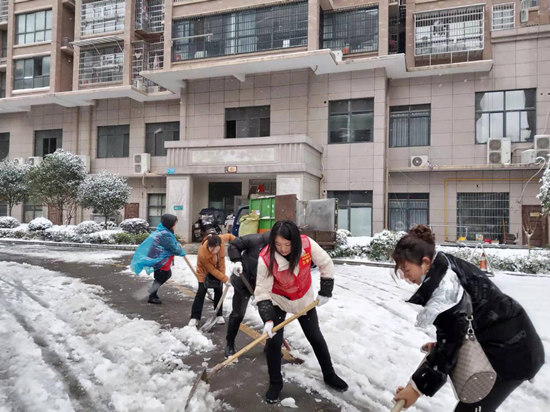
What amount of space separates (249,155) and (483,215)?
10076 mm

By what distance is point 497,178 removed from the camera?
16.1 meters

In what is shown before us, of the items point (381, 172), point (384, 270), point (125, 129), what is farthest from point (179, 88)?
point (384, 270)

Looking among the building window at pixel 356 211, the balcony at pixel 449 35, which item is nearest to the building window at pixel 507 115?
the balcony at pixel 449 35

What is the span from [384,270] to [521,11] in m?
13.5

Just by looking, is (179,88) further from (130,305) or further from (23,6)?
(130,305)

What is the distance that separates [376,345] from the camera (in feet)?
15.2

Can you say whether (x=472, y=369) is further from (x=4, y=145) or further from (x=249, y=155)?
(x=4, y=145)

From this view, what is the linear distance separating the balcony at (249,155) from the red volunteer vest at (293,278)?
11875 mm

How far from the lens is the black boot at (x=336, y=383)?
11.4ft

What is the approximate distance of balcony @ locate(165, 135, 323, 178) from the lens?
15406 mm

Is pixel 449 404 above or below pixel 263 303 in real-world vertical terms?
below

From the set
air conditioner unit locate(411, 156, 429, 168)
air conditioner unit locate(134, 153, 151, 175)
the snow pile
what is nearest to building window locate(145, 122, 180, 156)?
air conditioner unit locate(134, 153, 151, 175)

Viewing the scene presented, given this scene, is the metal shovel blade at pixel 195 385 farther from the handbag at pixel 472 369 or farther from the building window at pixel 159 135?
the building window at pixel 159 135

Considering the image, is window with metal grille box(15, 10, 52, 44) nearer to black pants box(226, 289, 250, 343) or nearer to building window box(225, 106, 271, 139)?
building window box(225, 106, 271, 139)
